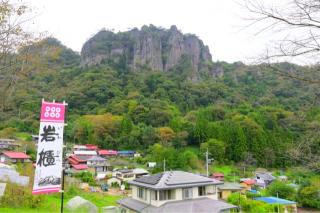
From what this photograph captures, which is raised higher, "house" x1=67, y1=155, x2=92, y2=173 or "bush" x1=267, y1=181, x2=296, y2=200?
"house" x1=67, y1=155, x2=92, y2=173

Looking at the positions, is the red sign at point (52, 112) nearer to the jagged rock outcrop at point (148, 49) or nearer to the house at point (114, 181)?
the house at point (114, 181)

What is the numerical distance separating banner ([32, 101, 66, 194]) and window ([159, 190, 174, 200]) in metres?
5.70

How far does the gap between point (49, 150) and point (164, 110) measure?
35.6 metres

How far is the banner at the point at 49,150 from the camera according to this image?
4980mm

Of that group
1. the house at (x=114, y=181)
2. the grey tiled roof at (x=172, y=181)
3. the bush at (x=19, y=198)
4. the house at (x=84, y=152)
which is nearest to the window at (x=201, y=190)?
the grey tiled roof at (x=172, y=181)

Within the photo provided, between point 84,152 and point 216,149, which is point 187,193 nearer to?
point 216,149

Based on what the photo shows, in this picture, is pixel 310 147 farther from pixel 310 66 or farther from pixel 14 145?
pixel 14 145

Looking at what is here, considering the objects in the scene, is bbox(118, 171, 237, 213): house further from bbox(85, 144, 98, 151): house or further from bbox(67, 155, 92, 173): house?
bbox(85, 144, 98, 151): house

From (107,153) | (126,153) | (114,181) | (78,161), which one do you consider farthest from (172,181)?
(126,153)

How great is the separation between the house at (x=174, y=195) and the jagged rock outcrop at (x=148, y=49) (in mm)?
55256

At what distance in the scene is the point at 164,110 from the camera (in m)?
40.6

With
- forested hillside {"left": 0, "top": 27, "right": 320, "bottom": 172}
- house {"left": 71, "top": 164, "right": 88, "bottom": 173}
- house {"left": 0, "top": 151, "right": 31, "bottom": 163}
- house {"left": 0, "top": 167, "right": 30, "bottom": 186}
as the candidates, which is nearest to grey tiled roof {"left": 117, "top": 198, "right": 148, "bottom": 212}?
house {"left": 0, "top": 167, "right": 30, "bottom": 186}

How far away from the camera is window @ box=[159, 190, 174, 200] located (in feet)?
33.5

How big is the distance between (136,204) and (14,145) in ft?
73.2
